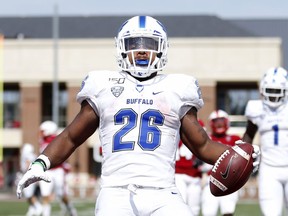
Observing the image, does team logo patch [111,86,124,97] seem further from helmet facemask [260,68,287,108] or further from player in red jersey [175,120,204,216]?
player in red jersey [175,120,204,216]

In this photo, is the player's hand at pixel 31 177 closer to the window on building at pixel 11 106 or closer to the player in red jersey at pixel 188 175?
the player in red jersey at pixel 188 175

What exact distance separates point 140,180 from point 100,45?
37101 mm

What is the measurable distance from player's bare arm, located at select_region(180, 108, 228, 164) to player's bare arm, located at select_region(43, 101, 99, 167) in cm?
51

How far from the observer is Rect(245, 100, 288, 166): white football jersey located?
860cm

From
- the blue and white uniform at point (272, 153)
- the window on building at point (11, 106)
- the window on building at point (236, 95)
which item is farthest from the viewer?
the window on building at point (11, 106)

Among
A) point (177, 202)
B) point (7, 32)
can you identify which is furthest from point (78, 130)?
point (7, 32)

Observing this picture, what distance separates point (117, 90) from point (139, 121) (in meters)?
0.21

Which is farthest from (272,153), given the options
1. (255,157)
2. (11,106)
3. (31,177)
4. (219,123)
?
(11,106)

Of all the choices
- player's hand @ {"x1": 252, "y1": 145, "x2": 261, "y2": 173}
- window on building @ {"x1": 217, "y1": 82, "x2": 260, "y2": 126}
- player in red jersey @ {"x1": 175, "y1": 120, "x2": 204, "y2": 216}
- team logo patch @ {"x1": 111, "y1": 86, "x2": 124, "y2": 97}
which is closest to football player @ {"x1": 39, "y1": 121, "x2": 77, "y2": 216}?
player in red jersey @ {"x1": 175, "y1": 120, "x2": 204, "y2": 216}

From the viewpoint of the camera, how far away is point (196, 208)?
10930 mm

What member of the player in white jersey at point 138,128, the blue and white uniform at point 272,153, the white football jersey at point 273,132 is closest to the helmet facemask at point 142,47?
the player in white jersey at point 138,128

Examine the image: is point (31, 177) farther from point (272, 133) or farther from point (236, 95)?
point (236, 95)

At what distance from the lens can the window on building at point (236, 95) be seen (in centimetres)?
4303

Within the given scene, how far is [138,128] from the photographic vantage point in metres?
4.85
